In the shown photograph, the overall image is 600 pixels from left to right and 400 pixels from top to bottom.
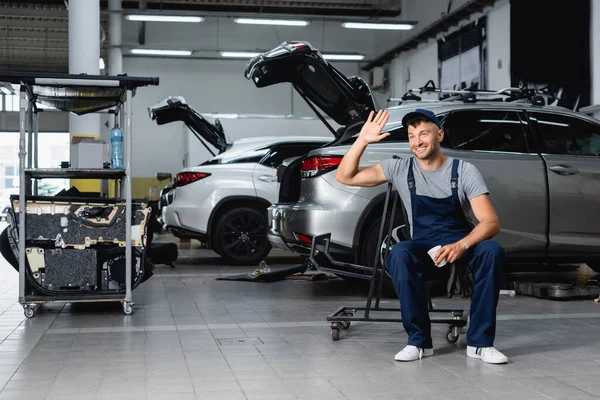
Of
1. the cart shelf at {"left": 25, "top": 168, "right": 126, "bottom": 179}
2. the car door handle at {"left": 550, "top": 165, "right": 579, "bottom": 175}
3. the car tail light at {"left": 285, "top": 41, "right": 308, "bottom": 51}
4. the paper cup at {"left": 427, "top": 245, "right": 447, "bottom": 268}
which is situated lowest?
the paper cup at {"left": 427, "top": 245, "right": 447, "bottom": 268}

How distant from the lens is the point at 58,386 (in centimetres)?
398

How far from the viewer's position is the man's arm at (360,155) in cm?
477

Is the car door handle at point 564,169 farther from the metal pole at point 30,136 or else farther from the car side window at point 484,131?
the metal pole at point 30,136

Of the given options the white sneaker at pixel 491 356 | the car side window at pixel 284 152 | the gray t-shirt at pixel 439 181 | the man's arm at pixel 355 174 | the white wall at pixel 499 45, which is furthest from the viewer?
the white wall at pixel 499 45

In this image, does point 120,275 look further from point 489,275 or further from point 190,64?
point 190,64

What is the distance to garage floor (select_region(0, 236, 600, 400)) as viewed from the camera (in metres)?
3.89

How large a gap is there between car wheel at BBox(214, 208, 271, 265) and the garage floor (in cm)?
334

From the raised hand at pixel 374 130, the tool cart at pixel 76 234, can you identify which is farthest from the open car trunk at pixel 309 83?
the raised hand at pixel 374 130

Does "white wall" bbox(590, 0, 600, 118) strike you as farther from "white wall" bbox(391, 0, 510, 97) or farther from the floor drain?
the floor drain

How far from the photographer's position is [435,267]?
15.5 feet

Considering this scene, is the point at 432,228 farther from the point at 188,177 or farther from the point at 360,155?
the point at 188,177

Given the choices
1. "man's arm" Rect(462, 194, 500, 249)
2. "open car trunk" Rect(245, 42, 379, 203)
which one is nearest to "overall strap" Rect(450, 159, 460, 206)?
"man's arm" Rect(462, 194, 500, 249)

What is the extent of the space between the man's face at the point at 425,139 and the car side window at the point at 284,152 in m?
6.09

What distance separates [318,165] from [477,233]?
262cm
